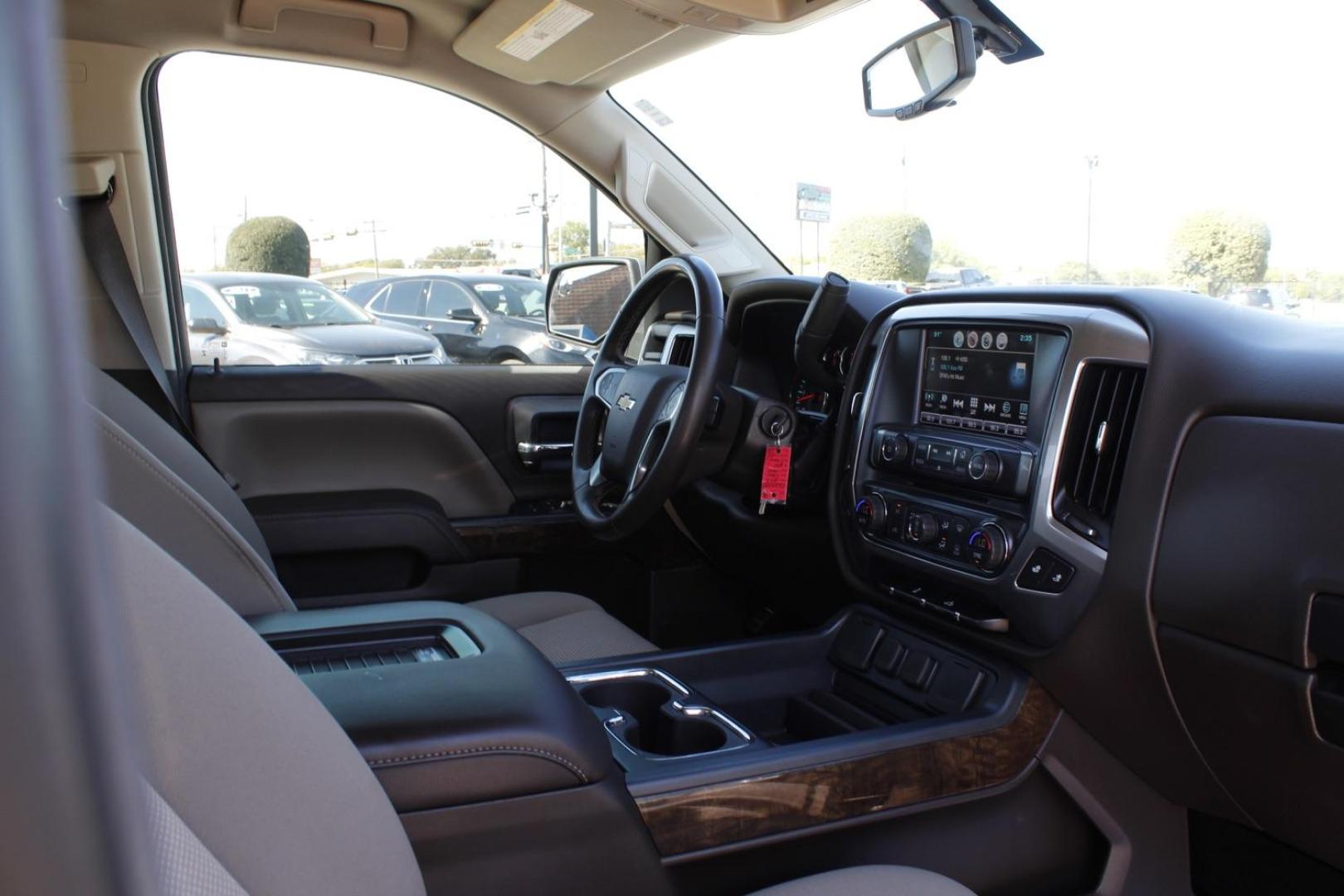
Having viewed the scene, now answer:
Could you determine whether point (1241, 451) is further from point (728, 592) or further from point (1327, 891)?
point (728, 592)

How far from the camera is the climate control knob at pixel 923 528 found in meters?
1.65

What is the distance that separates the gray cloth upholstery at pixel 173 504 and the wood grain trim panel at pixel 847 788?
622 mm

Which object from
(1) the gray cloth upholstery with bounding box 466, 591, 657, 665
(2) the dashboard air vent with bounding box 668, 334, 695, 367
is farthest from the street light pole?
(1) the gray cloth upholstery with bounding box 466, 591, 657, 665

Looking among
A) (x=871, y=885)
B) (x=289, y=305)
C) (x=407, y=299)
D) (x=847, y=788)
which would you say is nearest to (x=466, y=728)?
(x=871, y=885)

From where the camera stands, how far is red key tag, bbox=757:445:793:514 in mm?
1975

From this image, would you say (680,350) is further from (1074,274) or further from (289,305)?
(289,305)

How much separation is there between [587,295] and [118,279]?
4.02 feet

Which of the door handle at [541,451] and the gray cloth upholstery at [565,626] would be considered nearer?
the gray cloth upholstery at [565,626]

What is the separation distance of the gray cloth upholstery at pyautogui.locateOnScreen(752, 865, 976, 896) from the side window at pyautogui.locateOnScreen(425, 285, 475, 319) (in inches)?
97.4

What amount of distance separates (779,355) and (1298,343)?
45.8 inches

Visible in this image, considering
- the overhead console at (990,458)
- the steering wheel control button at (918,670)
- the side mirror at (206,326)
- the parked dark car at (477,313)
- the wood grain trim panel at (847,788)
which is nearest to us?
the wood grain trim panel at (847,788)

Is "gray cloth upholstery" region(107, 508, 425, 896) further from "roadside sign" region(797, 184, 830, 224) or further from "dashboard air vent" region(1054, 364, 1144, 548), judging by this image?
"roadside sign" region(797, 184, 830, 224)

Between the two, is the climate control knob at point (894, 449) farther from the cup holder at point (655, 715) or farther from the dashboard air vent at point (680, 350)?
the dashboard air vent at point (680, 350)

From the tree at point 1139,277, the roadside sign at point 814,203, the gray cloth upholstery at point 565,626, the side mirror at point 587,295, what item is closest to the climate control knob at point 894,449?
the tree at point 1139,277
